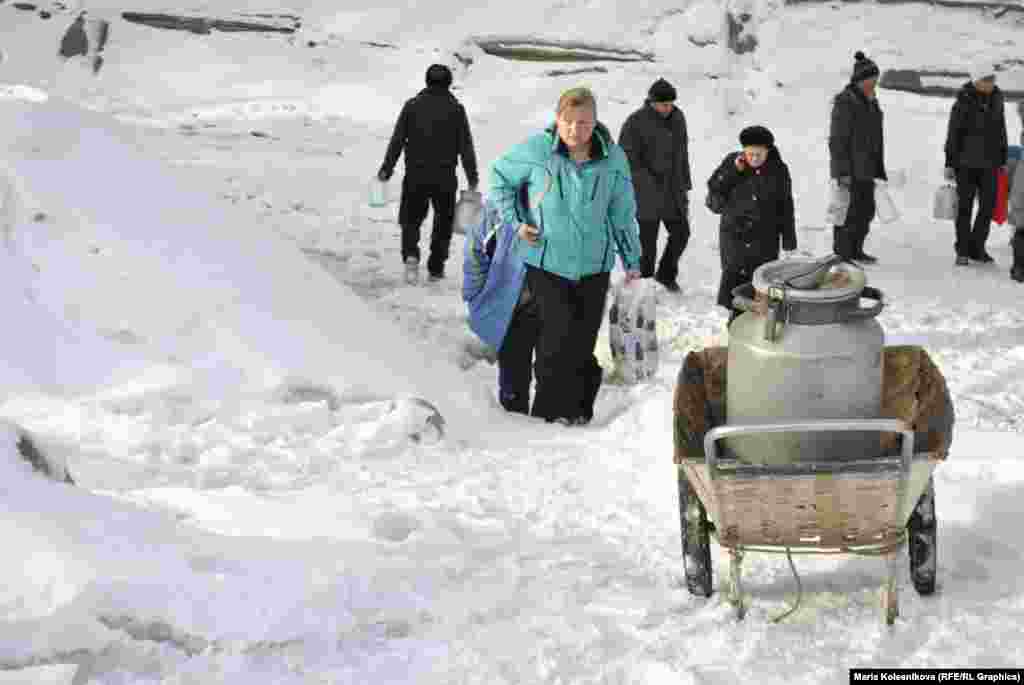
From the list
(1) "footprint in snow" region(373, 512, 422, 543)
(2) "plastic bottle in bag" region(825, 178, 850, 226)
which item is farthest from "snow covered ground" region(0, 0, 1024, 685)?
(2) "plastic bottle in bag" region(825, 178, 850, 226)

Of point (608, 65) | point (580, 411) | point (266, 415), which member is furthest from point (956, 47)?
point (266, 415)

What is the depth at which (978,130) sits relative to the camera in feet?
36.4

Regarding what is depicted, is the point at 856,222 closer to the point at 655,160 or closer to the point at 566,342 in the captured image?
the point at 655,160

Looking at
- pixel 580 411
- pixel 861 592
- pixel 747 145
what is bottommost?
pixel 580 411

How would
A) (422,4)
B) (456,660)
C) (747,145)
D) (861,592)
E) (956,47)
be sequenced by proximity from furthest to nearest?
(422,4), (956,47), (747,145), (861,592), (456,660)

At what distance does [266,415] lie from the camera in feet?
19.4

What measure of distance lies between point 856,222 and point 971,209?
104 cm

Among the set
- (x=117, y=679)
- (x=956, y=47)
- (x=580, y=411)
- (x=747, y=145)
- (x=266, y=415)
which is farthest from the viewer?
(x=956, y=47)

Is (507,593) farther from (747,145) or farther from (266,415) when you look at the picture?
(747,145)

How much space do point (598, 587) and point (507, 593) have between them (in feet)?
0.96

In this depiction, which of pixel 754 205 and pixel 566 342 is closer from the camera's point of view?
pixel 566 342

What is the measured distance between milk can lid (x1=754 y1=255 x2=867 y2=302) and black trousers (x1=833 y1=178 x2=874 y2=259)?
7.08 m

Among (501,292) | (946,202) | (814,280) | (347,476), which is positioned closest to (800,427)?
(814,280)

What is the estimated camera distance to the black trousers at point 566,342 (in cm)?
645
